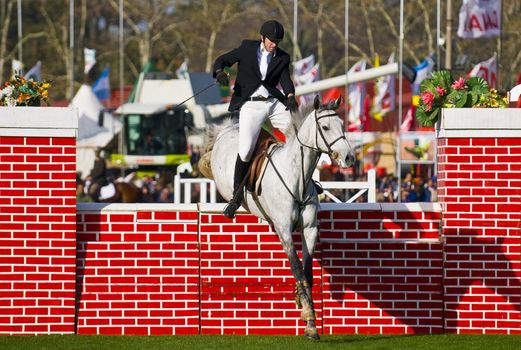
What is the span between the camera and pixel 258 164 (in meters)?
11.9

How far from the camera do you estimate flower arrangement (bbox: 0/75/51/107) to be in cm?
1195

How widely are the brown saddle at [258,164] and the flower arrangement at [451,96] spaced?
1.42m

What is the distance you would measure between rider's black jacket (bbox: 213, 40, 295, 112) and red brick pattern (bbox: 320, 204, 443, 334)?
1.29 meters

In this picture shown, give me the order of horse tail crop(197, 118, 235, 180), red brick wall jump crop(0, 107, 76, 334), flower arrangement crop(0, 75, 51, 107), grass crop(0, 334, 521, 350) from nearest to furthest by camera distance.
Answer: grass crop(0, 334, 521, 350), red brick wall jump crop(0, 107, 76, 334), flower arrangement crop(0, 75, 51, 107), horse tail crop(197, 118, 235, 180)

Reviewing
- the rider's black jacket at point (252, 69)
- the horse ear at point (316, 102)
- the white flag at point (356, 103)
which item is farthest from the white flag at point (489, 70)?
the horse ear at point (316, 102)

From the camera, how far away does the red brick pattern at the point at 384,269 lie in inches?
475

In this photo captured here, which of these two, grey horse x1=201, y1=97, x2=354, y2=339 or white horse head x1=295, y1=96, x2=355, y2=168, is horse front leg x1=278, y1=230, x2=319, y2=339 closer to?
grey horse x1=201, y1=97, x2=354, y2=339

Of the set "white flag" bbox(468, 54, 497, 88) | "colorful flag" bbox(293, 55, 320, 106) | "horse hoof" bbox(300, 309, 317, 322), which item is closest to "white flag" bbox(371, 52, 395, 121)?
"colorful flag" bbox(293, 55, 320, 106)

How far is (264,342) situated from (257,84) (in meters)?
2.45

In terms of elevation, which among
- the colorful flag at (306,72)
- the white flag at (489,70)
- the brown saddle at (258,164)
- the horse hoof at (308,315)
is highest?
the colorful flag at (306,72)

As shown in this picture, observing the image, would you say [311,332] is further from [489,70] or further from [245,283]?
[489,70]

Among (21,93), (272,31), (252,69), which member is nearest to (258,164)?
(252,69)

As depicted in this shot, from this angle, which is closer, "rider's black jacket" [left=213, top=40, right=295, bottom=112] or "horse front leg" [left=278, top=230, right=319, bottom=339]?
"horse front leg" [left=278, top=230, right=319, bottom=339]

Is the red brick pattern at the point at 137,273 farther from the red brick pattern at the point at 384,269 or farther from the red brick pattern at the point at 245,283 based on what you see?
the red brick pattern at the point at 384,269
